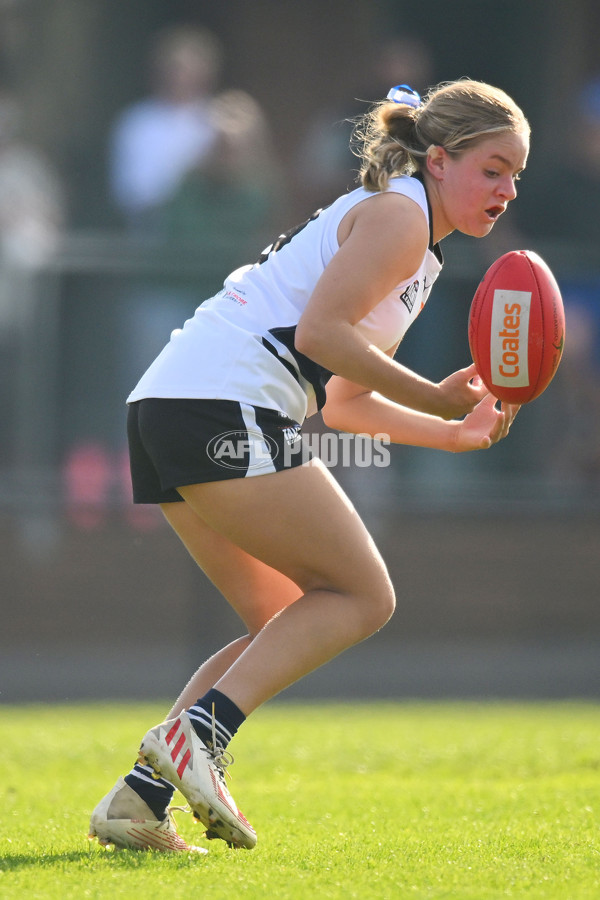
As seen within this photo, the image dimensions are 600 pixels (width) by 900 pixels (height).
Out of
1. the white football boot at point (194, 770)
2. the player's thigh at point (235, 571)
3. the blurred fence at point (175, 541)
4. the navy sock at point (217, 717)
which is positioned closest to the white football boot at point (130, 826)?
the white football boot at point (194, 770)

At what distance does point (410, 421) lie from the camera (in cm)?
393

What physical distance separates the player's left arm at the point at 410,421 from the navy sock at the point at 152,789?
117 centimetres

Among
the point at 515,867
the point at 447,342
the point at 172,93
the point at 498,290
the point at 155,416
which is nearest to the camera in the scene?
the point at 515,867

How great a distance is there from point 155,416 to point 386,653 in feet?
20.0

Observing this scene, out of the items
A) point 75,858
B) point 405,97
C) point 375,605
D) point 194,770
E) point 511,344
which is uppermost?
point 405,97

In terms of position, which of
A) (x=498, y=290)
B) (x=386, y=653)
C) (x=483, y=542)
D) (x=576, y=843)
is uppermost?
(x=498, y=290)

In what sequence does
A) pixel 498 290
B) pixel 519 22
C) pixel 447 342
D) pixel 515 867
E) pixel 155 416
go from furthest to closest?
pixel 519 22
pixel 447 342
pixel 498 290
pixel 155 416
pixel 515 867

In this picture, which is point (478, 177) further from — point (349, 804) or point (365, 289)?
point (349, 804)

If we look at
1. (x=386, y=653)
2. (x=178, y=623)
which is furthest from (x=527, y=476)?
(x=178, y=623)

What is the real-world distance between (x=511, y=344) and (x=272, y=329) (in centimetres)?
69

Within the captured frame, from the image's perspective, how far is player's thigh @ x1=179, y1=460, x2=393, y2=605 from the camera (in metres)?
3.41

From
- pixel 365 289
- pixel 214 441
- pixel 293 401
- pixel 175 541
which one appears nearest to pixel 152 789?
pixel 214 441

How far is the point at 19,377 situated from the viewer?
8586 millimetres

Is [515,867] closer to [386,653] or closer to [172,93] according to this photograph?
[386,653]
